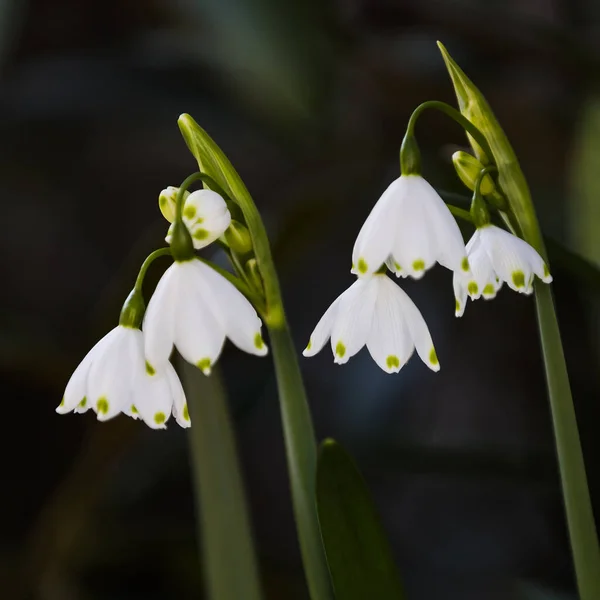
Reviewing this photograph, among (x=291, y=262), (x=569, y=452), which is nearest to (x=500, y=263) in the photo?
(x=569, y=452)

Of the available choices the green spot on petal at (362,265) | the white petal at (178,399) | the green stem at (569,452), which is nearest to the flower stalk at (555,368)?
the green stem at (569,452)

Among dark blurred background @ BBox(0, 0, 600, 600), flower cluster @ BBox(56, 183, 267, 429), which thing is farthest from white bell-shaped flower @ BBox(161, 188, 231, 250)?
dark blurred background @ BBox(0, 0, 600, 600)

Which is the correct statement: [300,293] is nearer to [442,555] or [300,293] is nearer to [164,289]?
[442,555]

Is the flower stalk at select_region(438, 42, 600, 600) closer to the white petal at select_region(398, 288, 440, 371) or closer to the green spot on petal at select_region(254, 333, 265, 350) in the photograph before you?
the white petal at select_region(398, 288, 440, 371)

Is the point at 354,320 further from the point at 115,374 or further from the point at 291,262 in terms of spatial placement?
the point at 291,262

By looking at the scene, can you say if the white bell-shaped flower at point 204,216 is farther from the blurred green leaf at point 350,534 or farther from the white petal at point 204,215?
the blurred green leaf at point 350,534

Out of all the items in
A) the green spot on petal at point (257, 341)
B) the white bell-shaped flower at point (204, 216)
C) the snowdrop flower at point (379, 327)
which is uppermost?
the white bell-shaped flower at point (204, 216)

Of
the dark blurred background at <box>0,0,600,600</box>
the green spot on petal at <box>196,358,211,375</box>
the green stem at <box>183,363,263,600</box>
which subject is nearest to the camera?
the green spot on petal at <box>196,358,211,375</box>
